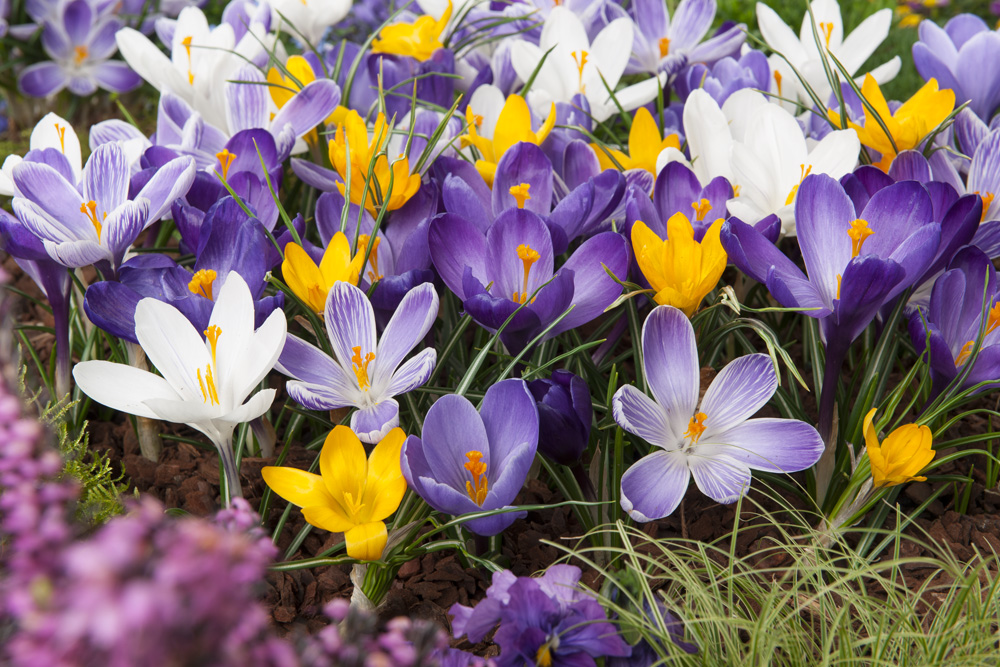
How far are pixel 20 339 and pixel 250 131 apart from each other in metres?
0.67

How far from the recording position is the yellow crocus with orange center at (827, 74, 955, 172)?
147cm

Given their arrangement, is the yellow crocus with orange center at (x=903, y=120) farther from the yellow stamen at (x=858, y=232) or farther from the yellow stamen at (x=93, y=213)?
the yellow stamen at (x=93, y=213)

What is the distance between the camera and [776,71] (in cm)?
187

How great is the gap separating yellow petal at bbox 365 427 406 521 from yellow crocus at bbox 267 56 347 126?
0.86 meters

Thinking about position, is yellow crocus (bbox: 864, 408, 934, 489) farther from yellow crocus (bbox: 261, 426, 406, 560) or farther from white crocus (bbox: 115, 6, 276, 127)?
white crocus (bbox: 115, 6, 276, 127)

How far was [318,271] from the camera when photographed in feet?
3.92

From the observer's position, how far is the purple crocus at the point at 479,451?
3.30 ft

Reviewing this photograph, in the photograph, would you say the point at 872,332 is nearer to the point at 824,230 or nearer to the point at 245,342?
the point at 824,230

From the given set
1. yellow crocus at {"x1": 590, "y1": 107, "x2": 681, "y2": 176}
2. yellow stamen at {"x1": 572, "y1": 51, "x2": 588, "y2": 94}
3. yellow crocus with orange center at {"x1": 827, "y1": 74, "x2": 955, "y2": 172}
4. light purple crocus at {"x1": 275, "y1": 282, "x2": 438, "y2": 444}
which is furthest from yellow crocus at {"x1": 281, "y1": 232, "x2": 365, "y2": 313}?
yellow crocus with orange center at {"x1": 827, "y1": 74, "x2": 955, "y2": 172}

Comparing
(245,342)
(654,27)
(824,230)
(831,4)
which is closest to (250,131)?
(245,342)

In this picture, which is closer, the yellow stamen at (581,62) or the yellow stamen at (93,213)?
the yellow stamen at (93,213)

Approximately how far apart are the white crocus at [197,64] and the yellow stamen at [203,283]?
65 cm

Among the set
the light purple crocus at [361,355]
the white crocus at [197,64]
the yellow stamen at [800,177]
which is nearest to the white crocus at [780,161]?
the yellow stamen at [800,177]

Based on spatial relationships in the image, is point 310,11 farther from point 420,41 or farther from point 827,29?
point 827,29
